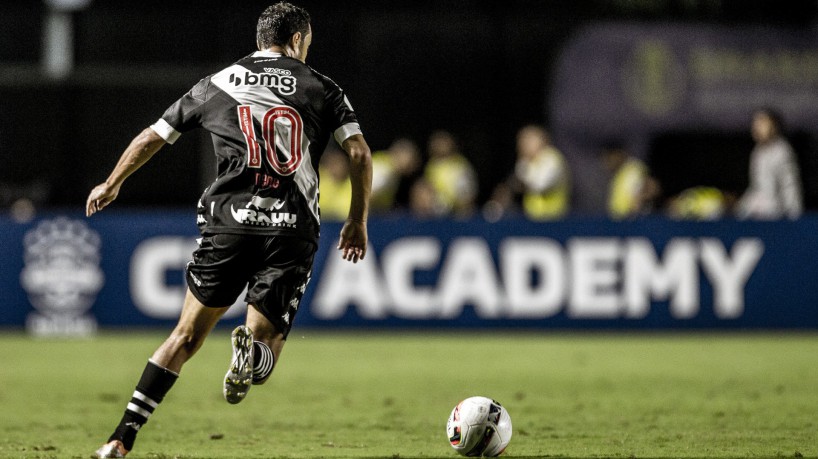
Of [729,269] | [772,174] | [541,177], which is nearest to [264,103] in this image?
[729,269]

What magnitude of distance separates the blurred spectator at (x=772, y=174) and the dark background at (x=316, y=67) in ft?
19.4

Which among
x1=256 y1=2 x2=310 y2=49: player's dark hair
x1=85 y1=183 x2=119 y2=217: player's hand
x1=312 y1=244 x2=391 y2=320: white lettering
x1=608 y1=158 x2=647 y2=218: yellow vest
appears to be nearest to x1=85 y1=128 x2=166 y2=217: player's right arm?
x1=85 y1=183 x2=119 y2=217: player's hand

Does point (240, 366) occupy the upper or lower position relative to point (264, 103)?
lower

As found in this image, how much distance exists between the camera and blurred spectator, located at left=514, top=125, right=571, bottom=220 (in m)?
16.4

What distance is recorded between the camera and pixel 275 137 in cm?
689

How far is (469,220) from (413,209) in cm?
397

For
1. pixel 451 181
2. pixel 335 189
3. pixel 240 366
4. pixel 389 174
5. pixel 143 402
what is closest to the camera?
pixel 240 366

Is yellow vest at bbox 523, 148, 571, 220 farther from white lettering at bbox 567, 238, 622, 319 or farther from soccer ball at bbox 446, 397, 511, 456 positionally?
soccer ball at bbox 446, 397, 511, 456

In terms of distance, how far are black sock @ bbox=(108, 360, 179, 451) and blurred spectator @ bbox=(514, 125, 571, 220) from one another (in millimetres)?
9876

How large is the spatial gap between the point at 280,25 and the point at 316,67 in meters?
13.5

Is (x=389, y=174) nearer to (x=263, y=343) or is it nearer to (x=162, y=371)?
(x=263, y=343)

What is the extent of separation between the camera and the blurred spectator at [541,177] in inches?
645

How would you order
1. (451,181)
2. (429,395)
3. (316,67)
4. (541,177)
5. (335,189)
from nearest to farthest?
1. (429,395)
2. (541,177)
3. (335,189)
4. (451,181)
5. (316,67)

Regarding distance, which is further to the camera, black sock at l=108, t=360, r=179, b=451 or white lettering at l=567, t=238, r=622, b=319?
white lettering at l=567, t=238, r=622, b=319
